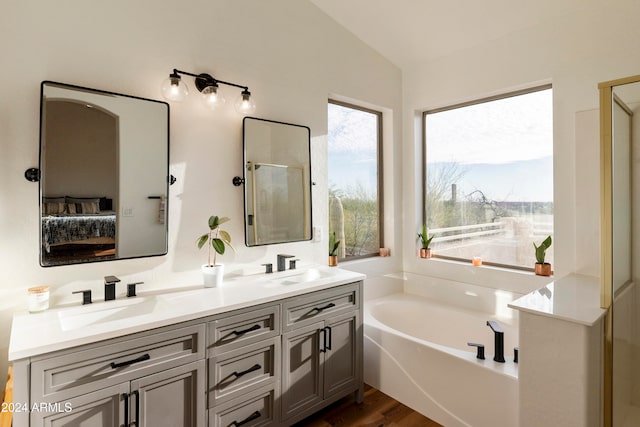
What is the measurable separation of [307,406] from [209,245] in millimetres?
1108

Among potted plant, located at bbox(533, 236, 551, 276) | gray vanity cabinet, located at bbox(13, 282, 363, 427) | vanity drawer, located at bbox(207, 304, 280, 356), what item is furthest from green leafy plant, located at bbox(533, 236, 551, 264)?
vanity drawer, located at bbox(207, 304, 280, 356)

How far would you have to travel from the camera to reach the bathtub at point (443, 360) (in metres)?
1.93

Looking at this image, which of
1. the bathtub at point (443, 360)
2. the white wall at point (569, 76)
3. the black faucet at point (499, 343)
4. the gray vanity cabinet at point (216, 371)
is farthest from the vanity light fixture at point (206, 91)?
the black faucet at point (499, 343)

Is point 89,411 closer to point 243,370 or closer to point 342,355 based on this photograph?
point 243,370

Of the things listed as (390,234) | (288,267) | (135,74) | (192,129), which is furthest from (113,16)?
(390,234)

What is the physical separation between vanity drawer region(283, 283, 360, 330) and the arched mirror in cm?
129

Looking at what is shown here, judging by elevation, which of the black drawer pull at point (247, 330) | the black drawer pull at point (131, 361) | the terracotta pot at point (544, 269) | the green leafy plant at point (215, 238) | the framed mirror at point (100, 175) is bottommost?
the black drawer pull at point (131, 361)

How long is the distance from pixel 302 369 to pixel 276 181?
48.2 inches

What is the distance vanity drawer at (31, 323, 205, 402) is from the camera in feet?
4.11

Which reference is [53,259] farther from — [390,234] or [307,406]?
[390,234]

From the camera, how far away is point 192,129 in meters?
2.10

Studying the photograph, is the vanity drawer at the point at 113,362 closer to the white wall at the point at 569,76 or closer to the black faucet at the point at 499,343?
the black faucet at the point at 499,343

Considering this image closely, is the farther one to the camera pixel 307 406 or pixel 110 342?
pixel 307 406

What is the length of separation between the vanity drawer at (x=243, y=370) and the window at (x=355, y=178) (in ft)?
4.38
